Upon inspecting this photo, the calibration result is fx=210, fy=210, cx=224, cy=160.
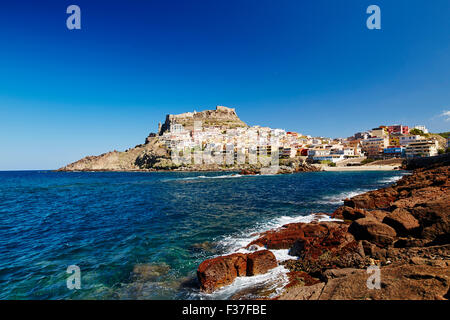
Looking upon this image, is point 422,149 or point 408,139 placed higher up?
point 408,139

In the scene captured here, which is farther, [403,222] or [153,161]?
[153,161]

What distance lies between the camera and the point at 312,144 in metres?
135

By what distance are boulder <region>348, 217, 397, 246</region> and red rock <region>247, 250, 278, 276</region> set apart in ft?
13.4

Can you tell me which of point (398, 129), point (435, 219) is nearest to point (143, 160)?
point (435, 219)

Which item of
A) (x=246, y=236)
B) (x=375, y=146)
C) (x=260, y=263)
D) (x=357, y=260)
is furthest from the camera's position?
(x=375, y=146)

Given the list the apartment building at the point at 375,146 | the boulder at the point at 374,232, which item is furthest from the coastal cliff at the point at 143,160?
the boulder at the point at 374,232

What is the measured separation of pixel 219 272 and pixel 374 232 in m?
6.62

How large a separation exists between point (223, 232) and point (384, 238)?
8265mm

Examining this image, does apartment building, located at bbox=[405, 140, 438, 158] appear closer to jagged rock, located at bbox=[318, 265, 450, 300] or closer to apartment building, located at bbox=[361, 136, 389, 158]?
apartment building, located at bbox=[361, 136, 389, 158]

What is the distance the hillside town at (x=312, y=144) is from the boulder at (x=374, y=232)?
97.0 meters

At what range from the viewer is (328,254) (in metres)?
8.12

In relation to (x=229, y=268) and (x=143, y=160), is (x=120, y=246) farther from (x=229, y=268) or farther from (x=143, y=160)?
(x=143, y=160)

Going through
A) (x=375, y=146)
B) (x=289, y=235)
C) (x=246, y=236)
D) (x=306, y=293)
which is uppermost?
(x=375, y=146)
